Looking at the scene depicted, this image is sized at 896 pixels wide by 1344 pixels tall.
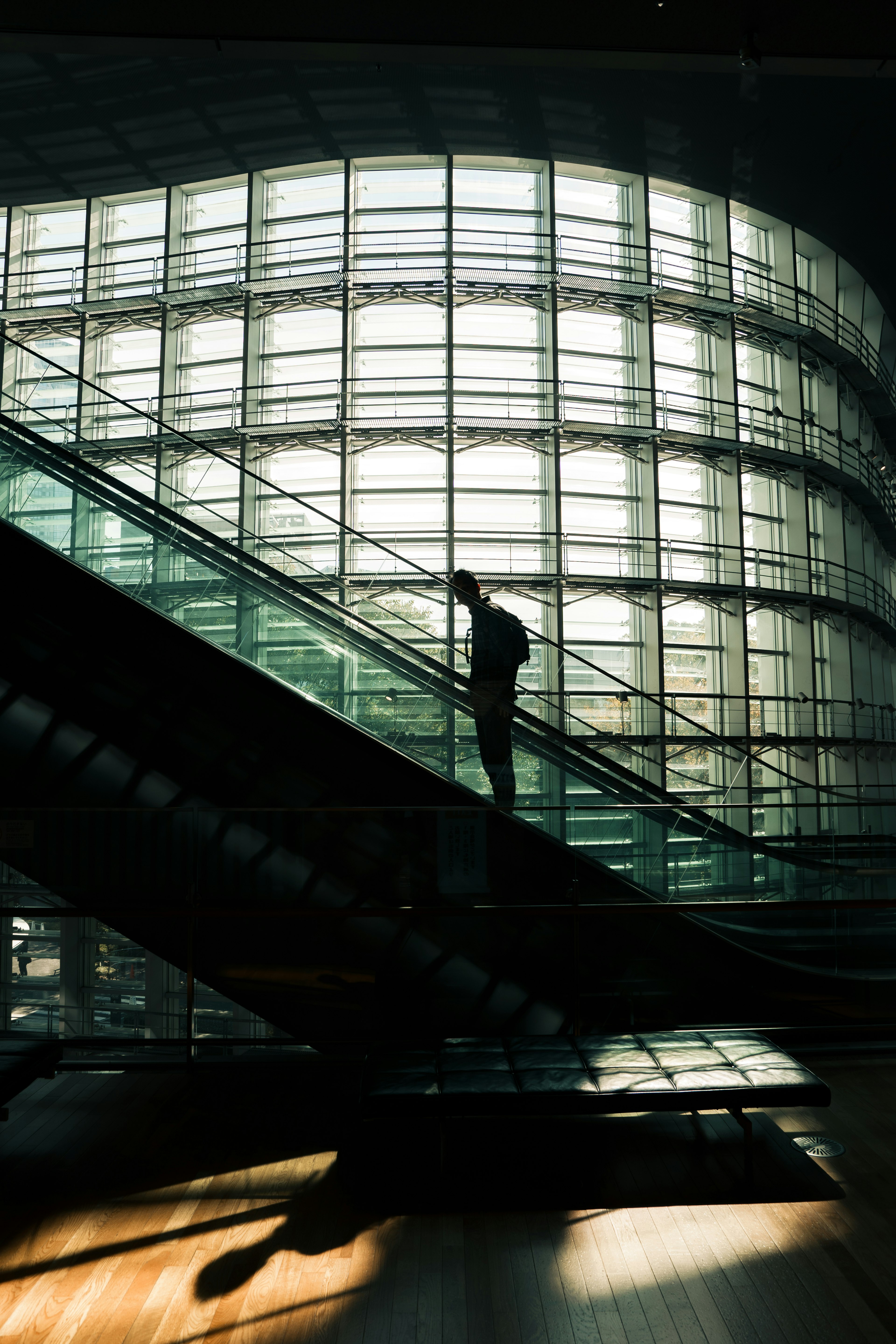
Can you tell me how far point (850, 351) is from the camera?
1828 cm

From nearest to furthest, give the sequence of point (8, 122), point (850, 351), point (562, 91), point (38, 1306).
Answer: point (38, 1306) → point (562, 91) → point (8, 122) → point (850, 351)

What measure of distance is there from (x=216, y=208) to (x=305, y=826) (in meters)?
15.7

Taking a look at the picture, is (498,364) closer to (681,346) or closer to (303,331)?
(303,331)

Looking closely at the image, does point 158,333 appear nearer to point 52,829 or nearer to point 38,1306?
point 52,829

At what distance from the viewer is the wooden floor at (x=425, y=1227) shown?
2.30m

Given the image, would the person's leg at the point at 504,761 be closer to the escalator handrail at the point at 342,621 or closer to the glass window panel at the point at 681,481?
the escalator handrail at the point at 342,621

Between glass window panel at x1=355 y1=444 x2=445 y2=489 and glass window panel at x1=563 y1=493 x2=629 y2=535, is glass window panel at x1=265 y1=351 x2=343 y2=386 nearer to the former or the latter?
glass window panel at x1=355 y1=444 x2=445 y2=489

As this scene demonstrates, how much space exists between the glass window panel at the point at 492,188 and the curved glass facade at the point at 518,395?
0.17ft

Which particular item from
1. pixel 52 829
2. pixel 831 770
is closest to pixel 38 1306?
pixel 52 829

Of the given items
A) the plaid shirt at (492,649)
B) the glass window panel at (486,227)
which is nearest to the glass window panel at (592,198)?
the glass window panel at (486,227)

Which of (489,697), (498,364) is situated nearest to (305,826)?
(489,697)

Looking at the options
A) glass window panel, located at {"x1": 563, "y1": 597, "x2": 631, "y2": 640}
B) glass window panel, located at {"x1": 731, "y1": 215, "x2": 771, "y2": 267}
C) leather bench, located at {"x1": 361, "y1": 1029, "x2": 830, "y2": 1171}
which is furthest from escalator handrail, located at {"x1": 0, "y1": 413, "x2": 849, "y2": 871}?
glass window panel, located at {"x1": 731, "y1": 215, "x2": 771, "y2": 267}

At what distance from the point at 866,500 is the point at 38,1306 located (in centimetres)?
1990

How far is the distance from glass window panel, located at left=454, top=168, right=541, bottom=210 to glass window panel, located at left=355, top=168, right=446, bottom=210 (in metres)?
0.31
